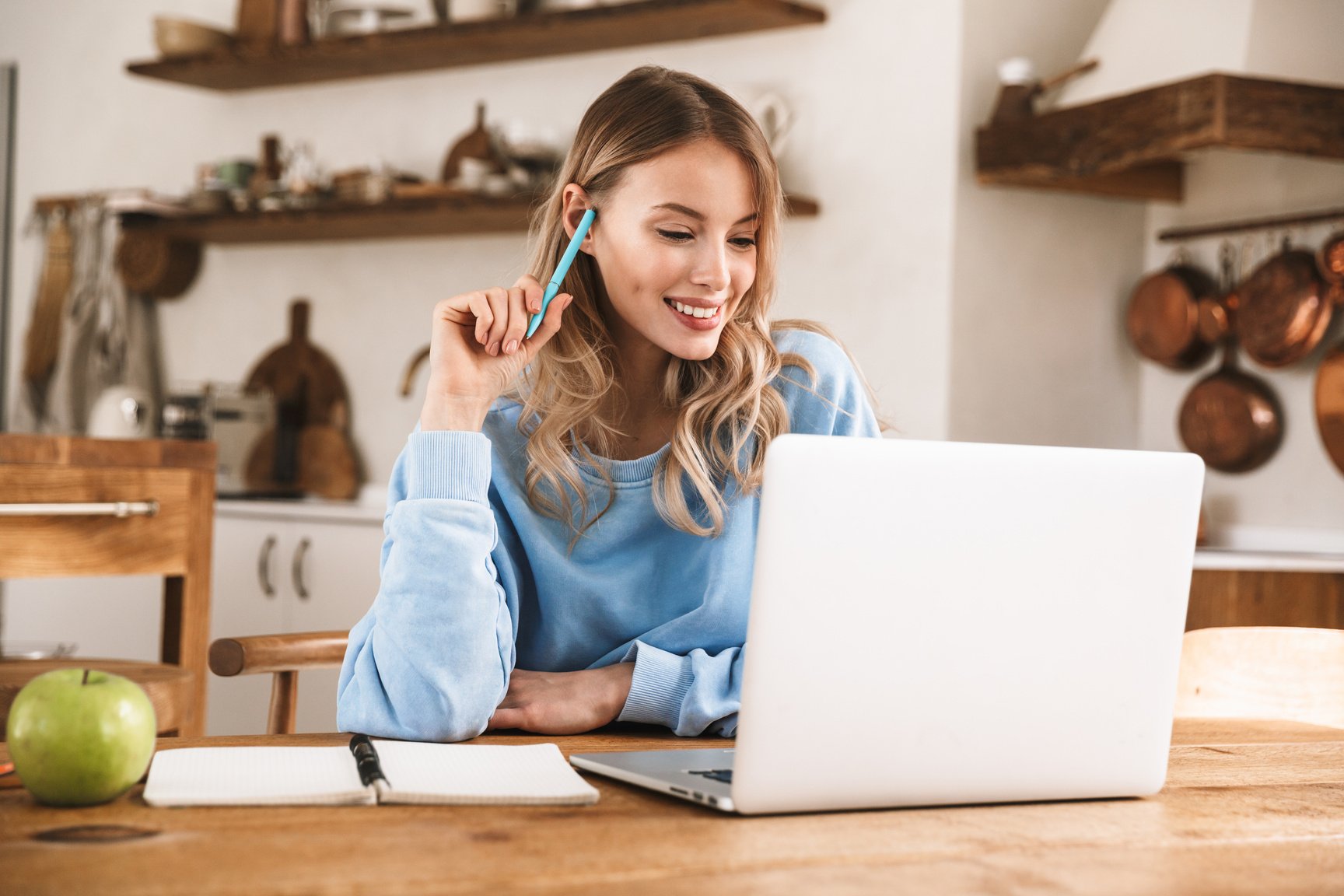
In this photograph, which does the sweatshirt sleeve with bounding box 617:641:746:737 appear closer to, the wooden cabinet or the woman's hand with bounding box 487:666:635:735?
the woman's hand with bounding box 487:666:635:735

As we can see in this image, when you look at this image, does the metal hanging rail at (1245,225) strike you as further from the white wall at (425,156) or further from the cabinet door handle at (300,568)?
the cabinet door handle at (300,568)

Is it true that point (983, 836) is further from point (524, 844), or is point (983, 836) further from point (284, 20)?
point (284, 20)

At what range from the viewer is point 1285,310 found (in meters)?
2.90

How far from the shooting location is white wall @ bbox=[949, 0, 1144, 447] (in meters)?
3.01

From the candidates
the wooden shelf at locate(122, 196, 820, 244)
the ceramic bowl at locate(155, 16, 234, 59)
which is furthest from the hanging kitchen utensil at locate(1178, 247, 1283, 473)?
the ceramic bowl at locate(155, 16, 234, 59)

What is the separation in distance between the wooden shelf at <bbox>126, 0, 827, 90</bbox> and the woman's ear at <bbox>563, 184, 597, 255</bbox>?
5.30 feet

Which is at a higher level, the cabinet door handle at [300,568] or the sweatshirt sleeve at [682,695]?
the sweatshirt sleeve at [682,695]

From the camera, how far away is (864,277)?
310 cm

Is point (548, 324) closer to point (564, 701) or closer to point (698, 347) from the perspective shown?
point (698, 347)

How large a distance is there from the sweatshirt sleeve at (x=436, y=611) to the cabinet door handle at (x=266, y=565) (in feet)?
7.73

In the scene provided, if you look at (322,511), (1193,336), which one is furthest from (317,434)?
(1193,336)

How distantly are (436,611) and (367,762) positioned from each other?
280mm

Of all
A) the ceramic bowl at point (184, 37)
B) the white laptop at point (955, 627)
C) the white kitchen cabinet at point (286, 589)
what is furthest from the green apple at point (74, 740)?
the ceramic bowl at point (184, 37)

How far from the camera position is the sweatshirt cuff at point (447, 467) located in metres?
1.25
